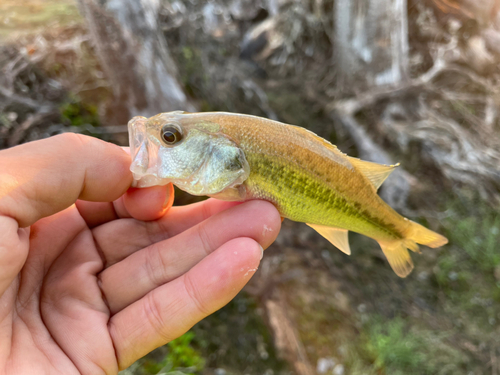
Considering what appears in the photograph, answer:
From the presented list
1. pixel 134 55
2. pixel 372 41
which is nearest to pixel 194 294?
pixel 134 55

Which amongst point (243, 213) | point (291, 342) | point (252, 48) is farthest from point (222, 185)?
point (252, 48)

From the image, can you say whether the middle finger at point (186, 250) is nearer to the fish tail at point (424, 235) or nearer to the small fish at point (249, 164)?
the small fish at point (249, 164)

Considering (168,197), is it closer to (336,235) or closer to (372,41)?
(336,235)

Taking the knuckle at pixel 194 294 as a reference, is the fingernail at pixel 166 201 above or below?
above

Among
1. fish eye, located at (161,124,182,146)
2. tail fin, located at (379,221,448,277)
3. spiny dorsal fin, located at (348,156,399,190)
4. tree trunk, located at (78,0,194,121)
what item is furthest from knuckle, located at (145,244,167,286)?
tree trunk, located at (78,0,194,121)

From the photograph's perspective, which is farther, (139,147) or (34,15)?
(34,15)

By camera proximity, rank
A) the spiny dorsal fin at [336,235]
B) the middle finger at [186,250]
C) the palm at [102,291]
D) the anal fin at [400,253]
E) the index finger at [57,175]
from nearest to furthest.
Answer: the index finger at [57,175] < the palm at [102,291] < the middle finger at [186,250] < the spiny dorsal fin at [336,235] < the anal fin at [400,253]

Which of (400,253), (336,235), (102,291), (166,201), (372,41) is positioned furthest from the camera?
(372,41)

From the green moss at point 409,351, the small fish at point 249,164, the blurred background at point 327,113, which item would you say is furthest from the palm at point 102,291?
the green moss at point 409,351
